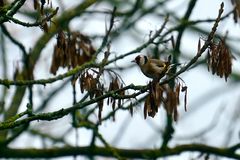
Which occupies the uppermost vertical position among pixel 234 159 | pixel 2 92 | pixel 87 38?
pixel 87 38

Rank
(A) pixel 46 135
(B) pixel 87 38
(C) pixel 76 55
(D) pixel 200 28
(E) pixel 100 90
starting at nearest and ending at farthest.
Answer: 1. (E) pixel 100 90
2. (C) pixel 76 55
3. (B) pixel 87 38
4. (A) pixel 46 135
5. (D) pixel 200 28

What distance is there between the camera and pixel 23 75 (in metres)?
6.71

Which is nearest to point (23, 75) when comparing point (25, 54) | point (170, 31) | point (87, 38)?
point (25, 54)

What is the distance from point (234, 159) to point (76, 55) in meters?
1.85

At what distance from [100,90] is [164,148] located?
7.81ft

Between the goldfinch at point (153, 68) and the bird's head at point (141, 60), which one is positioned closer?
the goldfinch at point (153, 68)

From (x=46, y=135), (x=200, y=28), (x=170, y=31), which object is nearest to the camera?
(x=170, y=31)

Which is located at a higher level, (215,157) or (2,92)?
(2,92)

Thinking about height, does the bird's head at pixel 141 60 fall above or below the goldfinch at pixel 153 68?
above

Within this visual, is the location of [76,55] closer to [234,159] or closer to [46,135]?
[234,159]

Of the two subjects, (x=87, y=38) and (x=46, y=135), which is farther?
(x=46, y=135)

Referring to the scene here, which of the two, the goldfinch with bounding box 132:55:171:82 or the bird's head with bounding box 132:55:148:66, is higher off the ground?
the bird's head with bounding box 132:55:148:66

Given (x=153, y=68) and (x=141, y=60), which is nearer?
(x=153, y=68)

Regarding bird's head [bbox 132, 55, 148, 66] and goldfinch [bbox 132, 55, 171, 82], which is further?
bird's head [bbox 132, 55, 148, 66]
